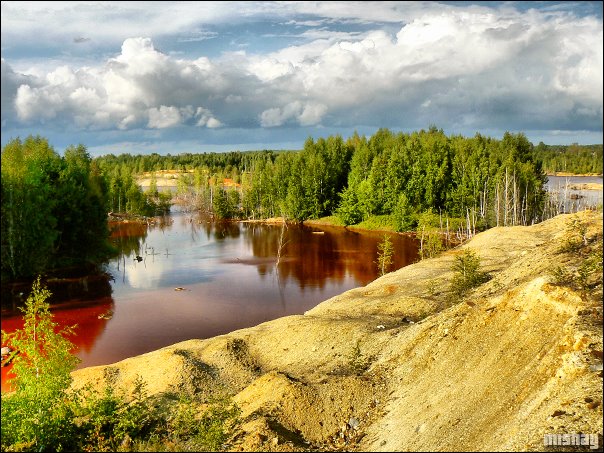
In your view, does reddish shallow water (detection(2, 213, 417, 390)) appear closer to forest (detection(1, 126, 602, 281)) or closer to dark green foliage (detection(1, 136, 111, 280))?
dark green foliage (detection(1, 136, 111, 280))

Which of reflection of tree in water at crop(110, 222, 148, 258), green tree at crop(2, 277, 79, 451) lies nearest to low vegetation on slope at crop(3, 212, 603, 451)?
green tree at crop(2, 277, 79, 451)

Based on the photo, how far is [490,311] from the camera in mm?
19156

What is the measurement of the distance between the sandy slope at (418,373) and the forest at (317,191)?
86.3ft

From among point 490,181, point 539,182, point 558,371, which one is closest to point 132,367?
point 558,371

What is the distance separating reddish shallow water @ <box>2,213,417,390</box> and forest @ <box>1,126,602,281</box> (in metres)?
6.96

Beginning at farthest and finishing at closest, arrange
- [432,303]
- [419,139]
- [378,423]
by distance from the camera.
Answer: [419,139], [432,303], [378,423]

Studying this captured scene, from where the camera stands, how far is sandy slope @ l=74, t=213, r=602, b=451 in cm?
1337

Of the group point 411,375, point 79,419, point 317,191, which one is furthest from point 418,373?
point 317,191

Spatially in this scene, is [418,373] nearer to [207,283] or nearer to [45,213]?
[207,283]

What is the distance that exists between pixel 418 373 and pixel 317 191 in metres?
81.6

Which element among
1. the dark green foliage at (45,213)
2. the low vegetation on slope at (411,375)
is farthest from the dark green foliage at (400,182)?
the low vegetation on slope at (411,375)

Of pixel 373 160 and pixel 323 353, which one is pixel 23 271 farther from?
pixel 373 160

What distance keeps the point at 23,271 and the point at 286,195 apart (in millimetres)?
64484

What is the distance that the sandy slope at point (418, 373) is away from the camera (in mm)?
13367
